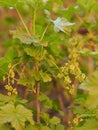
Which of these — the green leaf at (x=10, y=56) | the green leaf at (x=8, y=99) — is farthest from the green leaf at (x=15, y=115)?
the green leaf at (x=10, y=56)

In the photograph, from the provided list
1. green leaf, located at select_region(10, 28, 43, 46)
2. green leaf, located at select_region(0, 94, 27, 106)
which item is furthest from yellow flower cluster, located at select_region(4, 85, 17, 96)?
green leaf, located at select_region(10, 28, 43, 46)

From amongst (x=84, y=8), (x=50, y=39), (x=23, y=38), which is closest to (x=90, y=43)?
(x=84, y=8)

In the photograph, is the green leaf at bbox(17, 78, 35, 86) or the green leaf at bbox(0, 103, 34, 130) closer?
the green leaf at bbox(0, 103, 34, 130)

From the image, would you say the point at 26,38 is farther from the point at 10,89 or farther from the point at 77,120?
the point at 77,120

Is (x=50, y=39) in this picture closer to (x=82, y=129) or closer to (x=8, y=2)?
(x=8, y=2)

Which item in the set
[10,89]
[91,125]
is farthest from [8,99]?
[91,125]

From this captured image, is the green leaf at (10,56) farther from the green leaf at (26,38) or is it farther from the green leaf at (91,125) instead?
the green leaf at (91,125)

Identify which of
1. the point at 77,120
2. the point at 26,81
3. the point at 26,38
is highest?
the point at 26,38

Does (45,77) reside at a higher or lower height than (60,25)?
lower

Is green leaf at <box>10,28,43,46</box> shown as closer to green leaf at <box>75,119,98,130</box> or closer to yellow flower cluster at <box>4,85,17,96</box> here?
yellow flower cluster at <box>4,85,17,96</box>
